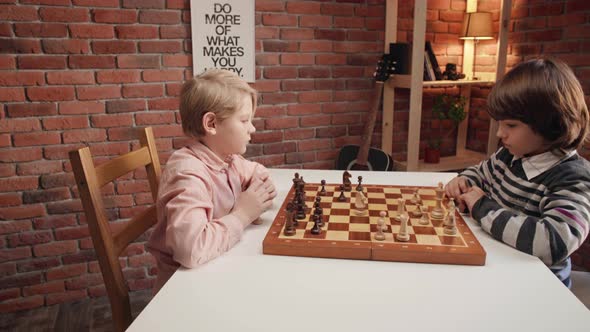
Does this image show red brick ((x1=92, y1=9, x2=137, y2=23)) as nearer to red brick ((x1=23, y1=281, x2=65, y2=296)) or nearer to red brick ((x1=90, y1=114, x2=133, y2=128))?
red brick ((x1=90, y1=114, x2=133, y2=128))

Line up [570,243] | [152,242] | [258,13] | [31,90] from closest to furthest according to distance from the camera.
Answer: [570,243]
[152,242]
[31,90]
[258,13]

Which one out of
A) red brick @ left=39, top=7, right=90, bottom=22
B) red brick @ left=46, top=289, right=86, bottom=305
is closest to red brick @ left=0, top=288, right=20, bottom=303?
red brick @ left=46, top=289, right=86, bottom=305

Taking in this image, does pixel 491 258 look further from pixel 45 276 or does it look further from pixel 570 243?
pixel 45 276

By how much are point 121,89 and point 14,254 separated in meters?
1.11

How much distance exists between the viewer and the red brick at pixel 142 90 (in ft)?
8.36

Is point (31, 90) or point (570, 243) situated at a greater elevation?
point (31, 90)

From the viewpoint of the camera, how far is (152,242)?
1.33 m

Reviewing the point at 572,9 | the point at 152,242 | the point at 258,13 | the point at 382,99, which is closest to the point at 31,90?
the point at 258,13

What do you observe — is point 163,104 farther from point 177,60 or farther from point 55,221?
point 55,221

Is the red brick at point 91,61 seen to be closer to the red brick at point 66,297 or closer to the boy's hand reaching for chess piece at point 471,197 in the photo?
the red brick at point 66,297

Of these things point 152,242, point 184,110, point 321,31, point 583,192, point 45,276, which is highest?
point 321,31

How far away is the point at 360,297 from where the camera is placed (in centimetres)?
94

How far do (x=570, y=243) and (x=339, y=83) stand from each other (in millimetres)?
2098

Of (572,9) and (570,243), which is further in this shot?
(572,9)
